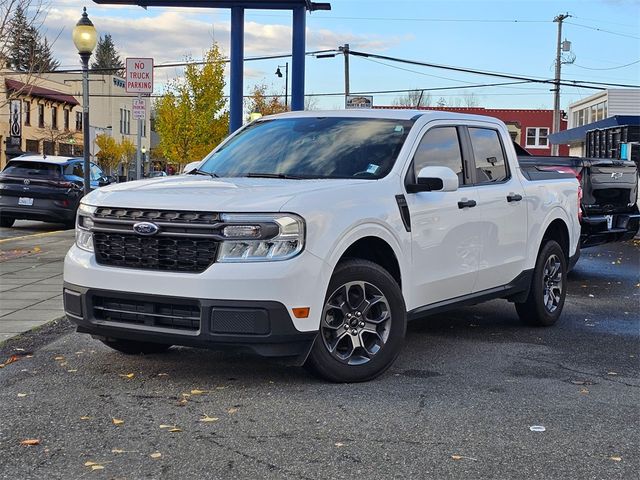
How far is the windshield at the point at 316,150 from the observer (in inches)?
235

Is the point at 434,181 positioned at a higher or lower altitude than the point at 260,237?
higher

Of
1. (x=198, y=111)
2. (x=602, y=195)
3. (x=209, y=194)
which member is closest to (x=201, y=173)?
(x=209, y=194)

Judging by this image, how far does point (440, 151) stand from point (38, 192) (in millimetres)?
13252

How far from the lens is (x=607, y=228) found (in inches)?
448

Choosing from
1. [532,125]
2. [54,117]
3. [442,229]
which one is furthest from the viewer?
[532,125]

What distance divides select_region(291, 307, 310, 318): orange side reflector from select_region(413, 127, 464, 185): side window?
64.5 inches

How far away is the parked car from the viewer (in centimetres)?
1767

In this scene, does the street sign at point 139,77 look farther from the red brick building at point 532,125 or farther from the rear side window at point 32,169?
the red brick building at point 532,125

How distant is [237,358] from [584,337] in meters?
3.20

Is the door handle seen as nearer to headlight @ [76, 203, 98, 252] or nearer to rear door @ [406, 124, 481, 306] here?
rear door @ [406, 124, 481, 306]

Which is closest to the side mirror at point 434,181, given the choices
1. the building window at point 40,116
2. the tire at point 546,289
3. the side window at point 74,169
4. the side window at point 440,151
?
the side window at point 440,151

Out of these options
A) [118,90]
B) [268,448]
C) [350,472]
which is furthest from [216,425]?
[118,90]

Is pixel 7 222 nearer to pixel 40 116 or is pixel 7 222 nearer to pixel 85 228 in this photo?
pixel 85 228

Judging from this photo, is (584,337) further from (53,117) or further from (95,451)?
(53,117)
